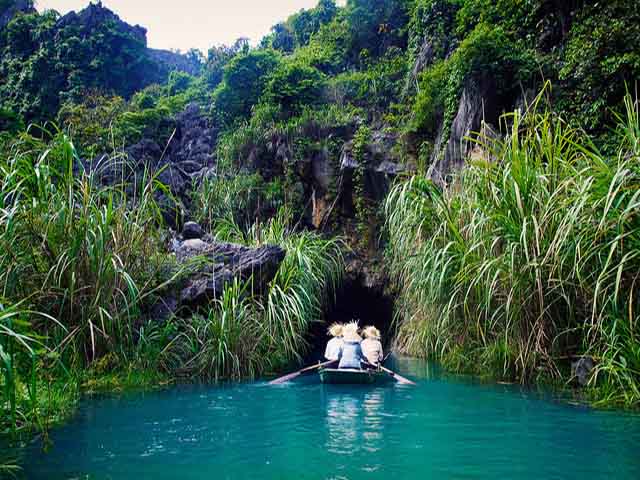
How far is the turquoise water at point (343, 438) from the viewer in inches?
133

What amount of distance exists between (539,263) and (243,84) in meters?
13.4

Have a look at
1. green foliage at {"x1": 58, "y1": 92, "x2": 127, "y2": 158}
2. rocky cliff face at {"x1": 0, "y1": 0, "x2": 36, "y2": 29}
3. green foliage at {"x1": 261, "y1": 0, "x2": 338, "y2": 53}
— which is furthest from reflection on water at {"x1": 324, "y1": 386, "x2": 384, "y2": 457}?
rocky cliff face at {"x1": 0, "y1": 0, "x2": 36, "y2": 29}

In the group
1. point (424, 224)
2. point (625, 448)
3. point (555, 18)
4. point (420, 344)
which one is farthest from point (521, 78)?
point (625, 448)

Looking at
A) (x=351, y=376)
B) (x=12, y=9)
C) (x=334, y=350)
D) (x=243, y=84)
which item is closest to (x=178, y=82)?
(x=243, y=84)

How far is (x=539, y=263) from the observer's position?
5.38 m

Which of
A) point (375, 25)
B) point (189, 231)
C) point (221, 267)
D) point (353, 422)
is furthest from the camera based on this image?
point (375, 25)

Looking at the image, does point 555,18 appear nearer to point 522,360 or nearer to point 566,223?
point 566,223

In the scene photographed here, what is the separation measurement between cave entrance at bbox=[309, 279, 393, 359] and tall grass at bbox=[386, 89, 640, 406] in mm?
5343

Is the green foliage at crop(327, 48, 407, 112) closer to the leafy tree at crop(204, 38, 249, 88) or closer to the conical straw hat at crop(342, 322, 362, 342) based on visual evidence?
the leafy tree at crop(204, 38, 249, 88)

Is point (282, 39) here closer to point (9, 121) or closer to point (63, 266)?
point (9, 121)

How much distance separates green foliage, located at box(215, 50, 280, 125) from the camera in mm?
16609

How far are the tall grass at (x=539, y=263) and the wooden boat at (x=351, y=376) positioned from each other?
0.98m

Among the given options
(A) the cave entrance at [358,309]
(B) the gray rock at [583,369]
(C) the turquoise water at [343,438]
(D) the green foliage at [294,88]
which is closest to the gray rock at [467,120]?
(A) the cave entrance at [358,309]

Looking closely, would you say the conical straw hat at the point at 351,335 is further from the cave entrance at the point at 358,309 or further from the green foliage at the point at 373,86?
the green foliage at the point at 373,86
